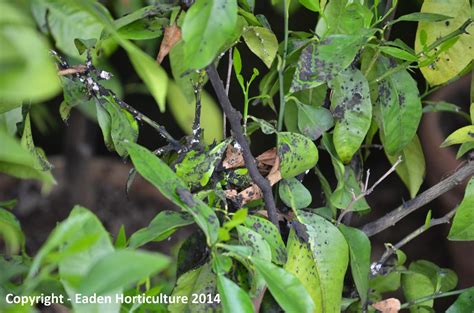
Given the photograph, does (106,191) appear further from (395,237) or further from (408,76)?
(408,76)

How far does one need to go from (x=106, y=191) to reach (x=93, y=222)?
4.46 ft

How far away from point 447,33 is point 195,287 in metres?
0.37

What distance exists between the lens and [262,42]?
25.3 inches

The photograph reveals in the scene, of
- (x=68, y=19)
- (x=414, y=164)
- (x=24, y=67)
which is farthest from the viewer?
(x=414, y=164)

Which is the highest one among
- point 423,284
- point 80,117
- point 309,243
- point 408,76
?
point 408,76

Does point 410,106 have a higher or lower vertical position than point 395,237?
higher

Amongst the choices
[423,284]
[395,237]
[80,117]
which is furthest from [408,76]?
[395,237]

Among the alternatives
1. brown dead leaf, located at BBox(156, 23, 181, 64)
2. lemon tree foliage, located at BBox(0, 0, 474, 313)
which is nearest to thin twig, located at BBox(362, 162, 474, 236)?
lemon tree foliage, located at BBox(0, 0, 474, 313)

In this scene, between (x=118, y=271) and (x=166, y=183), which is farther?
(x=166, y=183)

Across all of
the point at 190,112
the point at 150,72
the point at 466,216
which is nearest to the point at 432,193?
the point at 466,216

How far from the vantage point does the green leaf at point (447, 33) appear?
27.3 inches

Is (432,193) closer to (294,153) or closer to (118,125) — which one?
(294,153)

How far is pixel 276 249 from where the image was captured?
59 centimetres

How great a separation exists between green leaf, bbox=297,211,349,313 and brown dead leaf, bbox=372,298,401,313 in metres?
0.09
